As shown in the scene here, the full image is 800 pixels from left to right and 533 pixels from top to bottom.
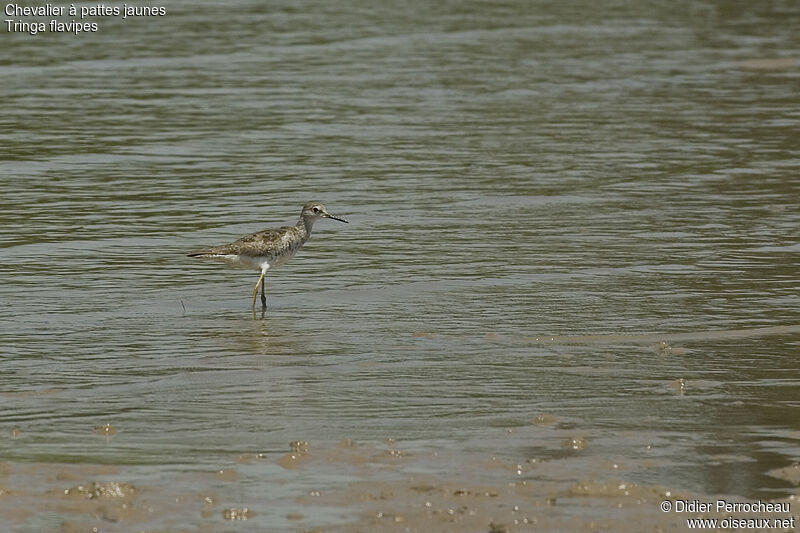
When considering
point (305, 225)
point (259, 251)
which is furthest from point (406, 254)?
point (259, 251)

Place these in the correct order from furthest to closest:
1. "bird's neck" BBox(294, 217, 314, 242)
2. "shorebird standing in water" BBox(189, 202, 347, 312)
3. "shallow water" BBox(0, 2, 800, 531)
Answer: "bird's neck" BBox(294, 217, 314, 242)
"shorebird standing in water" BBox(189, 202, 347, 312)
"shallow water" BBox(0, 2, 800, 531)

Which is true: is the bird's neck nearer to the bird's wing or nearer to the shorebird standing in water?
the shorebird standing in water

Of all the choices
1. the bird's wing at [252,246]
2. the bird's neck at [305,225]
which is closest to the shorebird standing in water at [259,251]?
the bird's wing at [252,246]

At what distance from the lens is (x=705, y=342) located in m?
11.3

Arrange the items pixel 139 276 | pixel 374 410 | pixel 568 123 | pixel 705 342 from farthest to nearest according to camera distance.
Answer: pixel 568 123 → pixel 139 276 → pixel 705 342 → pixel 374 410

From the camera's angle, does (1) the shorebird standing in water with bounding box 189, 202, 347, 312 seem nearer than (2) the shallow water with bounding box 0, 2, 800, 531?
No

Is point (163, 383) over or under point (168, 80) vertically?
over

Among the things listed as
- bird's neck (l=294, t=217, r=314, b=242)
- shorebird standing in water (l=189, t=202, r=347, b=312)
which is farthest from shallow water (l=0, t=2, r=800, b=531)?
bird's neck (l=294, t=217, r=314, b=242)

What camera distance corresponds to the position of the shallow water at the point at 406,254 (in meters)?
9.17

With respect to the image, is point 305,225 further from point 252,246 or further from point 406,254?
point 406,254

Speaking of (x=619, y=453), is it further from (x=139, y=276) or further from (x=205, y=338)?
(x=139, y=276)

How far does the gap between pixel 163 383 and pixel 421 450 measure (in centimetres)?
231

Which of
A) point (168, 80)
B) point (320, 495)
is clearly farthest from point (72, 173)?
point (320, 495)

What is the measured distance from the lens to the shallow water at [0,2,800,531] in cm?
917
